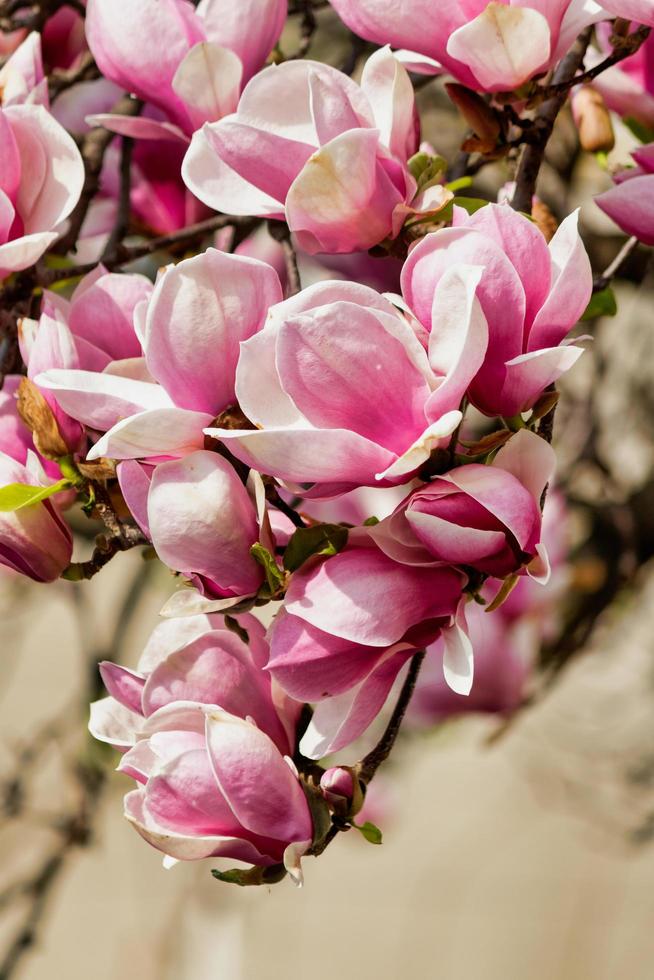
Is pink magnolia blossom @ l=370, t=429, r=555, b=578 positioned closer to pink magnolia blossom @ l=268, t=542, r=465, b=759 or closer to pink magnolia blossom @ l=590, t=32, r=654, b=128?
pink magnolia blossom @ l=268, t=542, r=465, b=759

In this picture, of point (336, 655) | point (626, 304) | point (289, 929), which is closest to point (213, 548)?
point (336, 655)

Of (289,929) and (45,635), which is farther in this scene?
(45,635)

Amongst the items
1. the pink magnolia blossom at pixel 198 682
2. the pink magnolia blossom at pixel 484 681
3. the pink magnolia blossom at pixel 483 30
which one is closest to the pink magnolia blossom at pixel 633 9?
the pink magnolia blossom at pixel 483 30

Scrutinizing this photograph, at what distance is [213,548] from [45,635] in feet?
11.4

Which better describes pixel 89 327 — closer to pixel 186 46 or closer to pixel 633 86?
pixel 186 46

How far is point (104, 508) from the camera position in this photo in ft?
1.24

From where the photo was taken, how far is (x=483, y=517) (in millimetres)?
294

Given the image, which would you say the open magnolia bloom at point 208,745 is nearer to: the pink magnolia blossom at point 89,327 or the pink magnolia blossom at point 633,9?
the pink magnolia blossom at point 89,327

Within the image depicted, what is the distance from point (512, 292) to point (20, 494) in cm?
17

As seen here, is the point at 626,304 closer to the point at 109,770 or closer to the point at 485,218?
the point at 109,770

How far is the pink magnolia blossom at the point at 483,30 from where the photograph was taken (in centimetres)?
34

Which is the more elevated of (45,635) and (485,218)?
(485,218)

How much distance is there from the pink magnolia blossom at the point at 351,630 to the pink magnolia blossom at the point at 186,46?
0.60 ft

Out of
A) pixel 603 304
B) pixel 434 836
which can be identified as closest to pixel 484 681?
pixel 603 304
